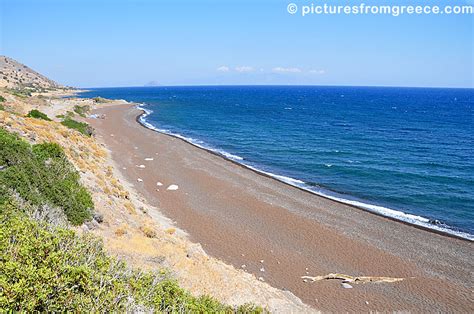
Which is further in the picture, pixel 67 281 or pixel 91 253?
pixel 91 253

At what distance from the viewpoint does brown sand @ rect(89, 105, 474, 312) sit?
16.0 m

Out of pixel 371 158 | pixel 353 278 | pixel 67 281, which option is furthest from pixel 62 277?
pixel 371 158

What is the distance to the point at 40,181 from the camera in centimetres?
1538

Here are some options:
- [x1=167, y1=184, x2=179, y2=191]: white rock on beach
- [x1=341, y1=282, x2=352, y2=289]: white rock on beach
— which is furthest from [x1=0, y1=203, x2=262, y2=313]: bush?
[x1=167, y1=184, x2=179, y2=191]: white rock on beach

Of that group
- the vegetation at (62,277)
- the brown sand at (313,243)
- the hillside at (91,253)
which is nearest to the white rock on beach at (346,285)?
the brown sand at (313,243)

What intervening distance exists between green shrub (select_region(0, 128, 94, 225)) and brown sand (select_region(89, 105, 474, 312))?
7.30m

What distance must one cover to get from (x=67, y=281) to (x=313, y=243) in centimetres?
1630

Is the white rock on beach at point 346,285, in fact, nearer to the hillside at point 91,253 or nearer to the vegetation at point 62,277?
the hillside at point 91,253

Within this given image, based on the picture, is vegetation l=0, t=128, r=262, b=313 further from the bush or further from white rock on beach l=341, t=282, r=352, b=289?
white rock on beach l=341, t=282, r=352, b=289

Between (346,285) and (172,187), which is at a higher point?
(172,187)

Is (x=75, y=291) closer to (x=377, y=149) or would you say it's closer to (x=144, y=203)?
(x=144, y=203)

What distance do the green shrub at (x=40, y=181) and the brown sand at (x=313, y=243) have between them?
730 cm

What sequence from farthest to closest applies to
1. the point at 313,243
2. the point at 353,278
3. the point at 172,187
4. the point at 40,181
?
the point at 172,187 → the point at 313,243 → the point at 353,278 → the point at 40,181

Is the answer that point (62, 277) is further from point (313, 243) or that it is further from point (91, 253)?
point (313, 243)
